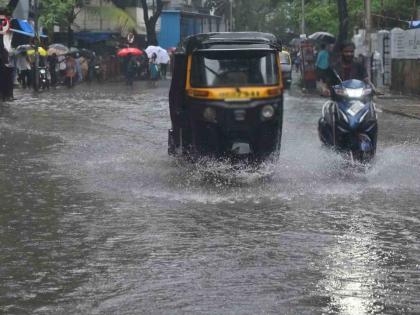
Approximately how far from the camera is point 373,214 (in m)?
9.58

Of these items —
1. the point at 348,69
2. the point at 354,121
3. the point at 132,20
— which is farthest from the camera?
the point at 132,20

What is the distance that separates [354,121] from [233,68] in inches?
66.4

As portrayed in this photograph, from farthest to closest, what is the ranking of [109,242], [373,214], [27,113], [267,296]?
[27,113] → [373,214] → [109,242] → [267,296]

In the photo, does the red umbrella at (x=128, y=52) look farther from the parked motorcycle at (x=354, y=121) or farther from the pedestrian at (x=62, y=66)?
the parked motorcycle at (x=354, y=121)

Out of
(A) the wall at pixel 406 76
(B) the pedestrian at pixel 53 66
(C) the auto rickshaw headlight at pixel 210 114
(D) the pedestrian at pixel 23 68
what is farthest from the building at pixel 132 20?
(C) the auto rickshaw headlight at pixel 210 114

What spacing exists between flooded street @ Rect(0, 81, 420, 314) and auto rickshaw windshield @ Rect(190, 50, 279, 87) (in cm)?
107

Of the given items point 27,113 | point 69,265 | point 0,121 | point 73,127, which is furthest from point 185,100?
point 27,113

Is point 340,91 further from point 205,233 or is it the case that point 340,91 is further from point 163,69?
point 163,69

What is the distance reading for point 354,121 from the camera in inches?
489

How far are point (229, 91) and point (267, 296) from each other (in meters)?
5.85

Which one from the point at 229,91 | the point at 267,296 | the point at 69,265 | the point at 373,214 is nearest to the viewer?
the point at 267,296

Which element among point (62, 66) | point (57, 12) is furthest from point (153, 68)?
point (57, 12)

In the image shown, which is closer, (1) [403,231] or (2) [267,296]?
(2) [267,296]

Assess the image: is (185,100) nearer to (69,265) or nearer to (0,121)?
(69,265)
